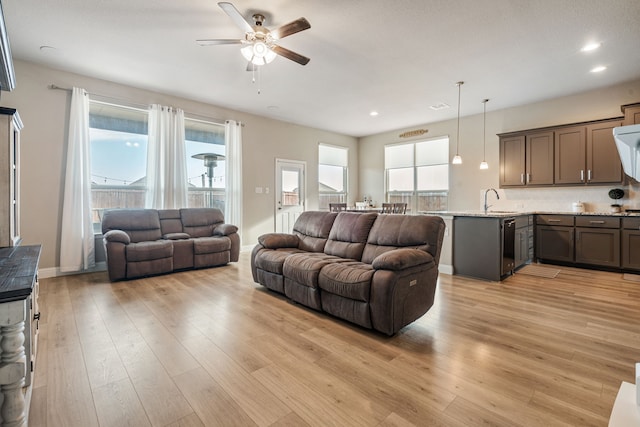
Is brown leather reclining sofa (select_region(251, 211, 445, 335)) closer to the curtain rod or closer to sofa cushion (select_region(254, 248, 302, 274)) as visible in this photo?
sofa cushion (select_region(254, 248, 302, 274))

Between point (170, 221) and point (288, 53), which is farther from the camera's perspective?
point (170, 221)

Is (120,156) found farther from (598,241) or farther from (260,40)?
(598,241)

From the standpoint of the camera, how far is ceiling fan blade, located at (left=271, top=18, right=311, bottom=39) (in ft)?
8.48

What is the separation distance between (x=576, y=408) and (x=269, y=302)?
2.51 m

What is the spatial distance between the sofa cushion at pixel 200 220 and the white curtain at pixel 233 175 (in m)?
0.49

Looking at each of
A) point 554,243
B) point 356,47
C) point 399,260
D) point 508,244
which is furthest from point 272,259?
point 554,243

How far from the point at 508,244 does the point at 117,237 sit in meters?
5.33

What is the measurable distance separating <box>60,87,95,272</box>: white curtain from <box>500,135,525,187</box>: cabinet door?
23.1ft

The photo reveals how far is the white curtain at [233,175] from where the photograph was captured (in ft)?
19.5

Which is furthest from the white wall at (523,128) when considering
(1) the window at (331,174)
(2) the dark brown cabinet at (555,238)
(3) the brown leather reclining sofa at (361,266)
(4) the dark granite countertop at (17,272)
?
(4) the dark granite countertop at (17,272)

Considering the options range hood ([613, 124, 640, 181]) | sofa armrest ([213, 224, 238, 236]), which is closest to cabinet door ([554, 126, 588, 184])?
range hood ([613, 124, 640, 181])

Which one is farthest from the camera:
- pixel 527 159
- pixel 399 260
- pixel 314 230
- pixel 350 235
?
pixel 527 159

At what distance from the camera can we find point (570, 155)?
16.6ft

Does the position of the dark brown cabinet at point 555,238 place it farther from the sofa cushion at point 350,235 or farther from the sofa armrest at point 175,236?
the sofa armrest at point 175,236
